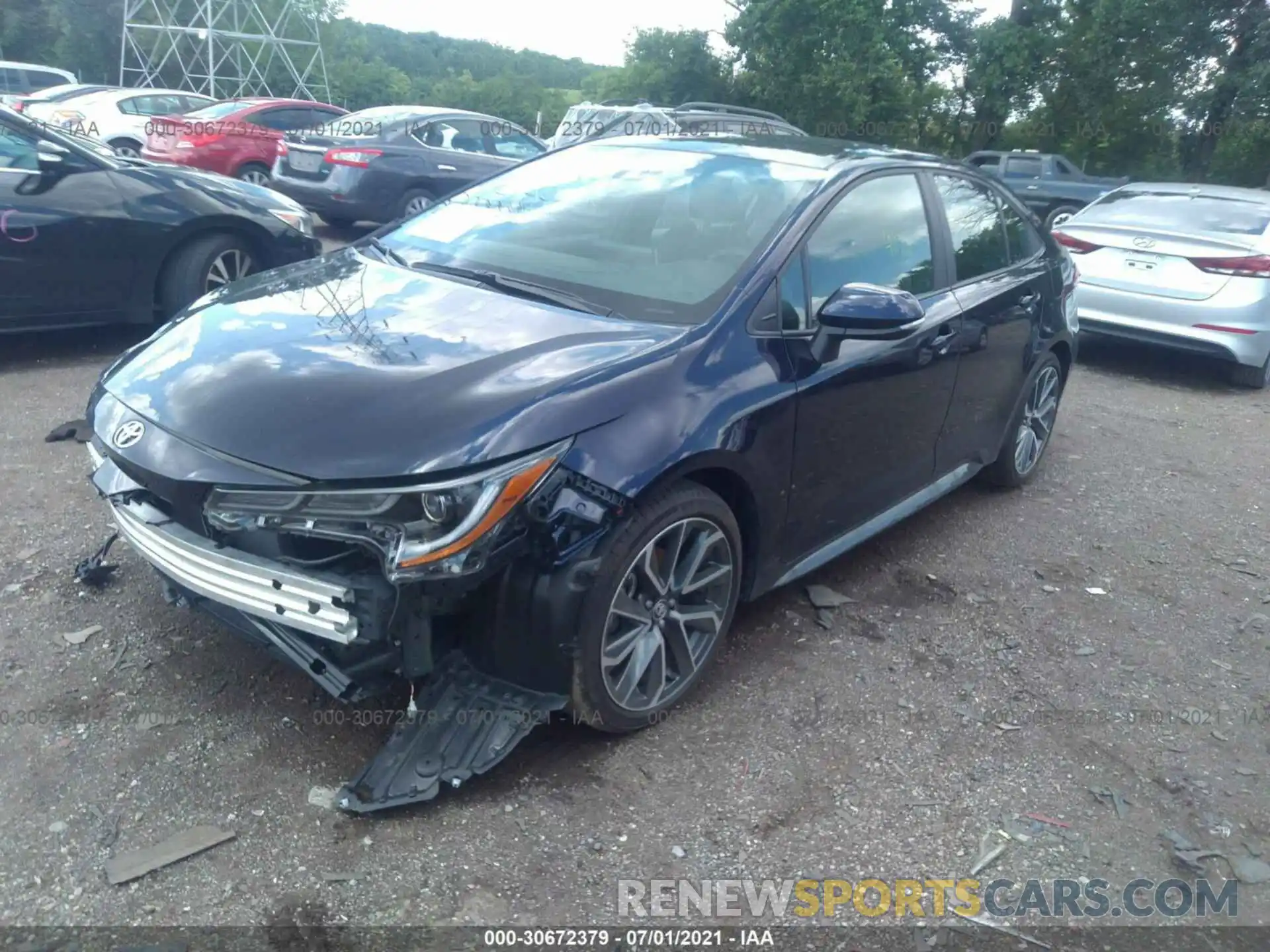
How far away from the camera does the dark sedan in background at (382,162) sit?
1128cm

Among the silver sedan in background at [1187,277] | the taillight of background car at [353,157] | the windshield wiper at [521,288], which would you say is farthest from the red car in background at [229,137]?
the windshield wiper at [521,288]

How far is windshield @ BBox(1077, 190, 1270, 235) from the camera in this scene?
8.00 meters

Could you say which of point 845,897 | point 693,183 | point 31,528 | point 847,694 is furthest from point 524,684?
point 31,528

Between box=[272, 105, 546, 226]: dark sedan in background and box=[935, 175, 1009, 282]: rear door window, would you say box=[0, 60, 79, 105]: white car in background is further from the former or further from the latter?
box=[935, 175, 1009, 282]: rear door window

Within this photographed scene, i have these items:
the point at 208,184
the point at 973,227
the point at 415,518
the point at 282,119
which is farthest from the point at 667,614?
the point at 282,119

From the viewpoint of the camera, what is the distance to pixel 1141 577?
15.1 ft

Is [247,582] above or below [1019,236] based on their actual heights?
below

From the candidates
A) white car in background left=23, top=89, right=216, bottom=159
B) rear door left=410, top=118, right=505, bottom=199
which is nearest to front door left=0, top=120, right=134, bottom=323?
rear door left=410, top=118, right=505, bottom=199

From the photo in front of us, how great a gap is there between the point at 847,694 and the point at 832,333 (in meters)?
1.18

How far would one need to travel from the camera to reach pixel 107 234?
240 inches

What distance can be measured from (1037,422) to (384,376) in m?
3.79

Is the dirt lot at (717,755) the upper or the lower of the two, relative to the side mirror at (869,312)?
lower

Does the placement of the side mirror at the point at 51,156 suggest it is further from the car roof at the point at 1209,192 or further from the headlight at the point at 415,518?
the car roof at the point at 1209,192

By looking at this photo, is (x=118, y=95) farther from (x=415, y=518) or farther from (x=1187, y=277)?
(x=415, y=518)
